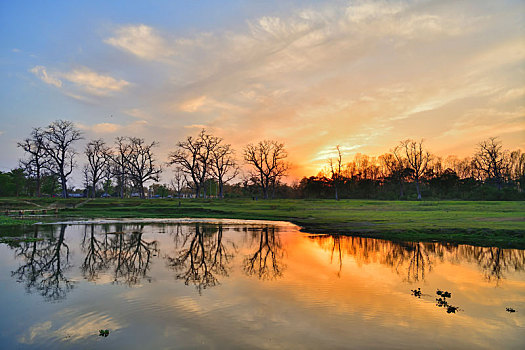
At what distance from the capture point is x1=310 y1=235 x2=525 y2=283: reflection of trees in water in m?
17.1

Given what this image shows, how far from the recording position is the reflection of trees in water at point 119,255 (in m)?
15.5

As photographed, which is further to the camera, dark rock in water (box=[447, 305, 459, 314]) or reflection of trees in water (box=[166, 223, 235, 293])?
reflection of trees in water (box=[166, 223, 235, 293])

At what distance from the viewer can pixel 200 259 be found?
19500mm

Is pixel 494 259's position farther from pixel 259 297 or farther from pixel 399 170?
pixel 399 170

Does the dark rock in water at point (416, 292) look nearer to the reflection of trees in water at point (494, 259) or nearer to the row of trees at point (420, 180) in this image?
the reflection of trees in water at point (494, 259)

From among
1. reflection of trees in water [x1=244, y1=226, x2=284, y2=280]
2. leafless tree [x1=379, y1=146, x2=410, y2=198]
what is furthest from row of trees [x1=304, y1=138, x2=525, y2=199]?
reflection of trees in water [x1=244, y1=226, x2=284, y2=280]

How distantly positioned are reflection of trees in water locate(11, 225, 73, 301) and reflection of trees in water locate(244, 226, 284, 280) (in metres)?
8.31

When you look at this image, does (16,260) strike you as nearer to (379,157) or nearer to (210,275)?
(210,275)

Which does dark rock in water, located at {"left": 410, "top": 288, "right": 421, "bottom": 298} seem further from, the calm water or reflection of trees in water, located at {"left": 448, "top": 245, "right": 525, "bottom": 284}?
reflection of trees in water, located at {"left": 448, "top": 245, "right": 525, "bottom": 284}

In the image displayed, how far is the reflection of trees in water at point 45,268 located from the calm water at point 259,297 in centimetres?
9

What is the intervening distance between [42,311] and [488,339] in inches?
528

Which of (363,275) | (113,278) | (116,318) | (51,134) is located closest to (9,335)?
(116,318)

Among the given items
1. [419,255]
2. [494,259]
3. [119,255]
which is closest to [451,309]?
[419,255]

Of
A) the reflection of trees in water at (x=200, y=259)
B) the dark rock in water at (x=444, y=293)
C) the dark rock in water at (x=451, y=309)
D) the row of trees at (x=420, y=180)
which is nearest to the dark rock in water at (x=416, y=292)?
the dark rock in water at (x=444, y=293)
